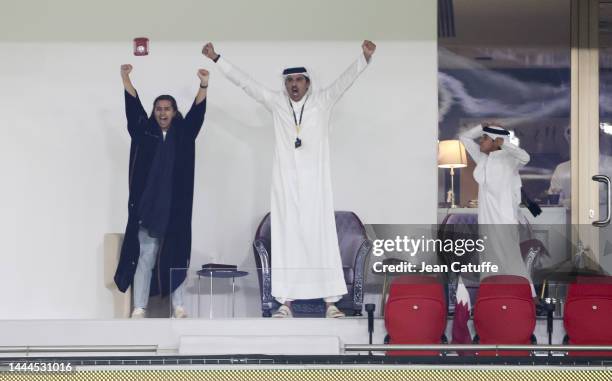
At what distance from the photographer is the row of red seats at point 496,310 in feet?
19.3

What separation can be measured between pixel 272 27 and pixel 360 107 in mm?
925

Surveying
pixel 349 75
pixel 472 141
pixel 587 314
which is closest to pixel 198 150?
pixel 349 75

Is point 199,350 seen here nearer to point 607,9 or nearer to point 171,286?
point 171,286

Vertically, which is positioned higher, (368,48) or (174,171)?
(368,48)

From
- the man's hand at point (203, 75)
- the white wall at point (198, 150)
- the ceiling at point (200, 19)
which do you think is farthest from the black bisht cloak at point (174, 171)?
the ceiling at point (200, 19)

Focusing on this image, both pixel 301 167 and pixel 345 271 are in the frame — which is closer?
pixel 345 271

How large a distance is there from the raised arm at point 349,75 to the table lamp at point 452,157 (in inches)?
62.5

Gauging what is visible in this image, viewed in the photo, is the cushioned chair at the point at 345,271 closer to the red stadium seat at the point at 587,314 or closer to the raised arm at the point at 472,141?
the raised arm at the point at 472,141

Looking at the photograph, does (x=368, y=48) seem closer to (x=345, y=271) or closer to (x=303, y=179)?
(x=303, y=179)

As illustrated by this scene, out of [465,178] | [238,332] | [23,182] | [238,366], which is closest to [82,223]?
[23,182]

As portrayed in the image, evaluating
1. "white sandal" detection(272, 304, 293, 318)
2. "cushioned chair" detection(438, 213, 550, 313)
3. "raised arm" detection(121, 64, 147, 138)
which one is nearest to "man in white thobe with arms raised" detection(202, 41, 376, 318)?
"raised arm" detection(121, 64, 147, 138)

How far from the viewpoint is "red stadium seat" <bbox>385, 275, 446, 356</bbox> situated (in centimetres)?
611

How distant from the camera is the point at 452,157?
929 centimetres

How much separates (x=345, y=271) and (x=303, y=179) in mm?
1527
